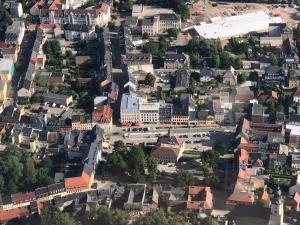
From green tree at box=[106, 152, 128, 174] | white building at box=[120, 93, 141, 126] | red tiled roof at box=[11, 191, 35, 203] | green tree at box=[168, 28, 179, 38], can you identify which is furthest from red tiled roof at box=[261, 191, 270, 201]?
green tree at box=[168, 28, 179, 38]

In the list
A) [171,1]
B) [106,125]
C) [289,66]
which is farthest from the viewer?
[171,1]

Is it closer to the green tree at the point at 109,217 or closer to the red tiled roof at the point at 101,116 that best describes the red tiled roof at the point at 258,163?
the green tree at the point at 109,217

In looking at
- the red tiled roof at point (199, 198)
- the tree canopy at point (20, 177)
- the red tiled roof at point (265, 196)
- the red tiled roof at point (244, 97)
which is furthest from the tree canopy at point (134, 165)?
the red tiled roof at point (244, 97)

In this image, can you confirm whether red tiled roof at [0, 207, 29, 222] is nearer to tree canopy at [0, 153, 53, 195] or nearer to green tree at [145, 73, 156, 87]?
tree canopy at [0, 153, 53, 195]

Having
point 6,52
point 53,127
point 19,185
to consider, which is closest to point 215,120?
point 53,127

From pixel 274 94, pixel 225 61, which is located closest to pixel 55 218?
pixel 274 94

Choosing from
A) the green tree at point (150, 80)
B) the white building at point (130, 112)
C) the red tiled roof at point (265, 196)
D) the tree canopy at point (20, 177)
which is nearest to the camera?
the red tiled roof at point (265, 196)

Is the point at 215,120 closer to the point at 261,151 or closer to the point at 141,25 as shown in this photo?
the point at 261,151

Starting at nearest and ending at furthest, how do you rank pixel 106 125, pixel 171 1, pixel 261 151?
1. pixel 261 151
2. pixel 106 125
3. pixel 171 1
